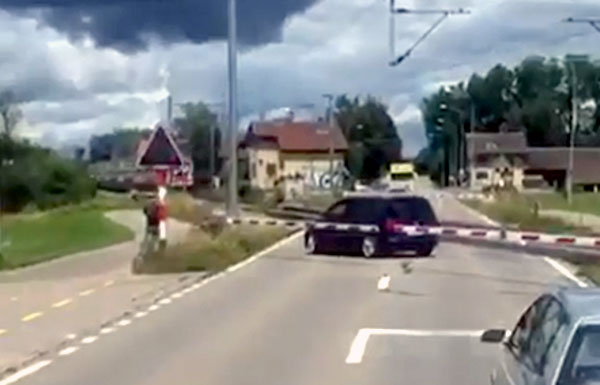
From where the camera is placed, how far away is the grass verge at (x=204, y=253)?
36094 millimetres

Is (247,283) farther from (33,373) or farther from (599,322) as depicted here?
(599,322)

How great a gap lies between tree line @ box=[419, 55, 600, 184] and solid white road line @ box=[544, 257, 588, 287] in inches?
4638

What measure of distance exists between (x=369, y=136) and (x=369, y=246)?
102229 millimetres

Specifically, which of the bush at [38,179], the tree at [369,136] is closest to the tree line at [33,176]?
the bush at [38,179]

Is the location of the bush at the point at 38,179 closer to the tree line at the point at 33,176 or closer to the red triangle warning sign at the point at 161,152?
the tree line at the point at 33,176

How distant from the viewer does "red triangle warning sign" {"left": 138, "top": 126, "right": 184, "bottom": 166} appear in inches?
1355

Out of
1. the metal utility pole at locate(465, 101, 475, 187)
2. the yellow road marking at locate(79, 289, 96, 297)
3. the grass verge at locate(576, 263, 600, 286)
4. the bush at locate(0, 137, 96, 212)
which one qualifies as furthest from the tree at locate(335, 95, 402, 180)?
the yellow road marking at locate(79, 289, 96, 297)

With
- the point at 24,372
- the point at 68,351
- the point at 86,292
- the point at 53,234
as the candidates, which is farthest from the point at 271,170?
the point at 24,372

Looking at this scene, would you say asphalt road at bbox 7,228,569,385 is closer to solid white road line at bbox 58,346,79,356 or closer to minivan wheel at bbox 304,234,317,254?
solid white road line at bbox 58,346,79,356

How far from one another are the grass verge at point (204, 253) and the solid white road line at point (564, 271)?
764 centimetres

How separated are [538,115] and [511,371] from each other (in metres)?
160

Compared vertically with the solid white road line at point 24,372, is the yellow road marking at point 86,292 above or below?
below

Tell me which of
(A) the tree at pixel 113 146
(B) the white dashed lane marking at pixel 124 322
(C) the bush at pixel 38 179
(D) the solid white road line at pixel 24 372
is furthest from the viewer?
(A) the tree at pixel 113 146

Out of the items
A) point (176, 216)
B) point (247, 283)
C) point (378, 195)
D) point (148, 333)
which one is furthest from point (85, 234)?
point (148, 333)
